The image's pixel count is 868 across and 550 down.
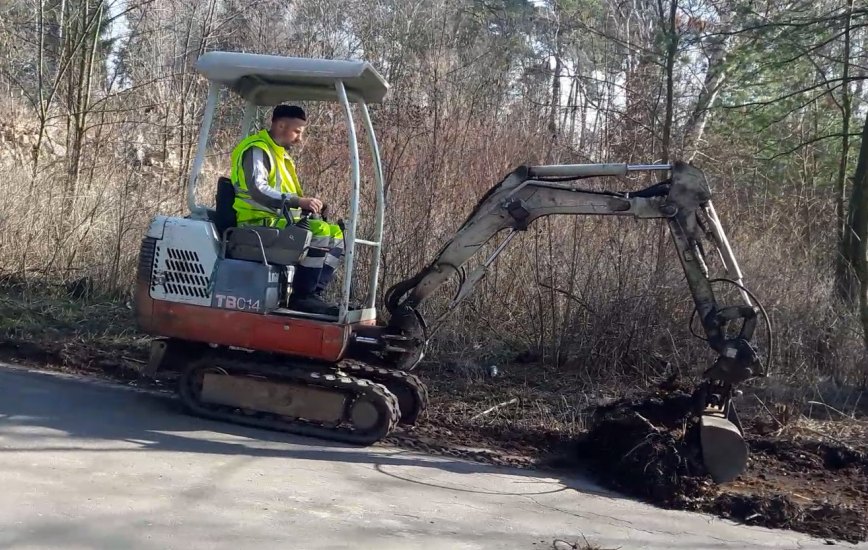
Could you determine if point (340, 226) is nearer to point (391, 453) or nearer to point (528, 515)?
point (391, 453)

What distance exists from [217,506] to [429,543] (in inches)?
46.5

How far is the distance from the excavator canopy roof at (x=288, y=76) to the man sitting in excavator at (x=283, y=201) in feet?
0.87

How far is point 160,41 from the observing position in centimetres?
1806

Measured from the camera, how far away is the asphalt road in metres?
4.72

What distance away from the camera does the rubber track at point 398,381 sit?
23.7 feet

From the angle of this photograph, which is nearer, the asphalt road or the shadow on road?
the asphalt road

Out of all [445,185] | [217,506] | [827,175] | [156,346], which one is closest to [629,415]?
[217,506]

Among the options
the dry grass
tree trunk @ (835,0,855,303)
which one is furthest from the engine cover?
tree trunk @ (835,0,855,303)

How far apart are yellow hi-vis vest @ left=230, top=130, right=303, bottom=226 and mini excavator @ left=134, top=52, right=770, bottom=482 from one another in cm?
9

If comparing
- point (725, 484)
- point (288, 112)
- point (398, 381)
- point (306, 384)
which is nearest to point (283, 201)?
point (288, 112)

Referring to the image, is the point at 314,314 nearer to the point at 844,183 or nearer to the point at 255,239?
the point at 255,239

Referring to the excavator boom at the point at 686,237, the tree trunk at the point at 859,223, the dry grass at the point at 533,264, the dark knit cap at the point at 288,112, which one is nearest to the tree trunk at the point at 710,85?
the dry grass at the point at 533,264

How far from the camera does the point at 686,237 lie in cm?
665

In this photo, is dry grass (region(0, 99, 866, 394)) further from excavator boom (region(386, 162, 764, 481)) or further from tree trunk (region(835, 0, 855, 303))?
excavator boom (region(386, 162, 764, 481))
